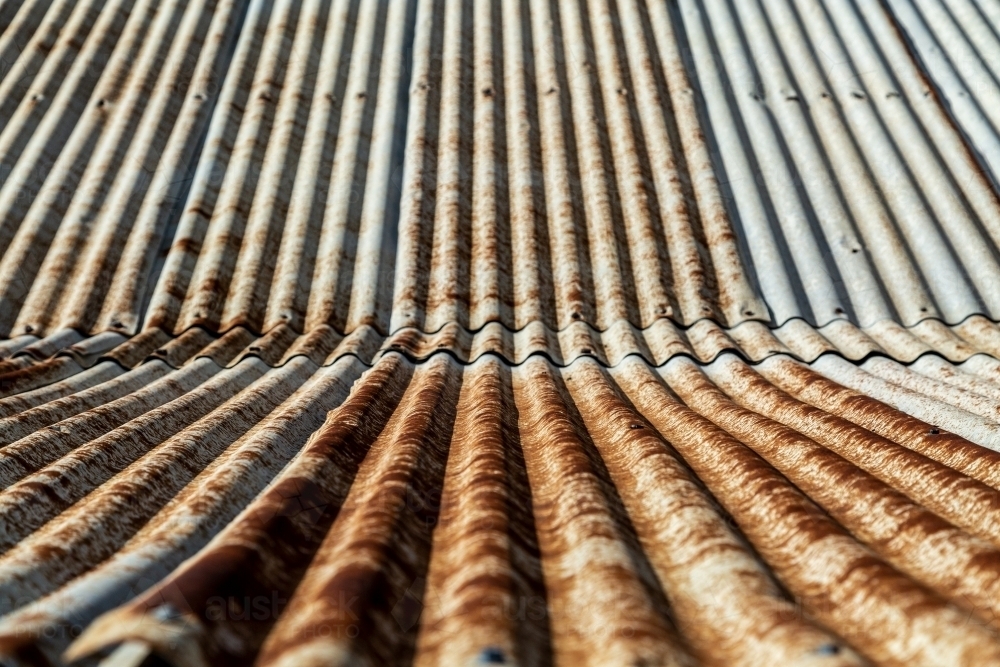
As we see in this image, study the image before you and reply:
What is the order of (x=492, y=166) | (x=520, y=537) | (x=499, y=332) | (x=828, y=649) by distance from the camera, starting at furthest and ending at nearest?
(x=492, y=166), (x=499, y=332), (x=520, y=537), (x=828, y=649)

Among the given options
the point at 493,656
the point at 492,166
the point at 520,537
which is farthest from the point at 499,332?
the point at 493,656

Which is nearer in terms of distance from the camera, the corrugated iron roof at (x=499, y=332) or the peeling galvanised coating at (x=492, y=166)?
the corrugated iron roof at (x=499, y=332)

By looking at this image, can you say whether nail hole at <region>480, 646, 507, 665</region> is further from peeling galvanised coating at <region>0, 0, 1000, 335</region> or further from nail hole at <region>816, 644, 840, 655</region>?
peeling galvanised coating at <region>0, 0, 1000, 335</region>

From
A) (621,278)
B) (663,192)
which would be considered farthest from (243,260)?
(663,192)

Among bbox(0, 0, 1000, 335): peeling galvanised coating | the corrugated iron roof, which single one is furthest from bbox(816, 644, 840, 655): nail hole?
bbox(0, 0, 1000, 335): peeling galvanised coating

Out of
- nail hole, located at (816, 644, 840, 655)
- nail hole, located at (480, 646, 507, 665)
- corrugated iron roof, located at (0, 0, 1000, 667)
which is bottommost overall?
nail hole, located at (480, 646, 507, 665)

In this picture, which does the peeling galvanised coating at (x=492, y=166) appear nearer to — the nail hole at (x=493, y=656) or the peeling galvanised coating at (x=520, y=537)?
the peeling galvanised coating at (x=520, y=537)

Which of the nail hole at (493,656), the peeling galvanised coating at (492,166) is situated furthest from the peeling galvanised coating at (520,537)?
the peeling galvanised coating at (492,166)

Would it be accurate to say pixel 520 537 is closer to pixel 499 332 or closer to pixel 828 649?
pixel 828 649

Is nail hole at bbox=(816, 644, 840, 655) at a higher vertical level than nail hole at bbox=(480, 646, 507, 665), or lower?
higher

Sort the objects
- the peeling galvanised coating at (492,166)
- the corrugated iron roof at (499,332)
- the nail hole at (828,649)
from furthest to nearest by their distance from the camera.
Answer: the peeling galvanised coating at (492,166)
the corrugated iron roof at (499,332)
the nail hole at (828,649)
